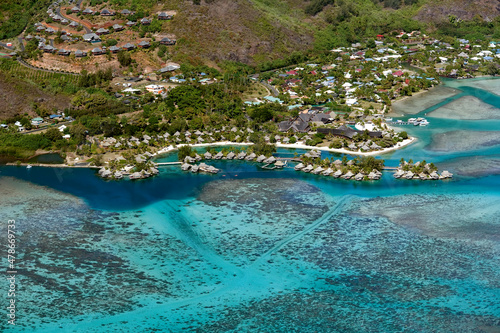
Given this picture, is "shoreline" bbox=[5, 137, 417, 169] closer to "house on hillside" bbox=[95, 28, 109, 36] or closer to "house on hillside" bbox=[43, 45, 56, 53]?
"house on hillside" bbox=[43, 45, 56, 53]

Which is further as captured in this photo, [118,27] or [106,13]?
[106,13]

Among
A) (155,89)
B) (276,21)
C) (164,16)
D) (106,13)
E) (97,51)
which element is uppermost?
(106,13)

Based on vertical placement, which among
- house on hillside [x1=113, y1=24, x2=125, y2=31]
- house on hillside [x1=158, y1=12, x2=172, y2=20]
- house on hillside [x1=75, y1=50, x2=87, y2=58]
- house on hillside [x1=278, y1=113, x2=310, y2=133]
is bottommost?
house on hillside [x1=278, y1=113, x2=310, y2=133]

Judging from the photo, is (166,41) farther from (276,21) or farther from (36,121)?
(36,121)

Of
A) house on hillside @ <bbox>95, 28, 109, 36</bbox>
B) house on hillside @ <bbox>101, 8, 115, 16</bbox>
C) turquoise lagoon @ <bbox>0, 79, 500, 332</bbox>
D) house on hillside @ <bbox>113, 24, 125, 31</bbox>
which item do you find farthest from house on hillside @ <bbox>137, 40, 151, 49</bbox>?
turquoise lagoon @ <bbox>0, 79, 500, 332</bbox>

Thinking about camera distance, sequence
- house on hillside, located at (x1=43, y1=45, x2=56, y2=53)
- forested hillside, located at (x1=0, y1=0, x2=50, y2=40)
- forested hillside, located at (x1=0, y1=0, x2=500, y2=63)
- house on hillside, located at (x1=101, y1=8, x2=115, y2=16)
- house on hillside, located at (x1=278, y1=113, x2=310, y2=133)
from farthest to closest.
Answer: house on hillside, located at (x1=101, y1=8, x2=115, y2=16)
forested hillside, located at (x1=0, y1=0, x2=50, y2=40)
forested hillside, located at (x1=0, y1=0, x2=500, y2=63)
house on hillside, located at (x1=43, y1=45, x2=56, y2=53)
house on hillside, located at (x1=278, y1=113, x2=310, y2=133)

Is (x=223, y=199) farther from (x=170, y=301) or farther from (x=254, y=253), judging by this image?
(x=170, y=301)

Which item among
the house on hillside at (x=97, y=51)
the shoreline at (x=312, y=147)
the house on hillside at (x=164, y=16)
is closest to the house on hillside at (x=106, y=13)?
the house on hillside at (x=164, y=16)

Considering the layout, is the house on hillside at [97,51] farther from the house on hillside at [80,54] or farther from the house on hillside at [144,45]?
the house on hillside at [144,45]

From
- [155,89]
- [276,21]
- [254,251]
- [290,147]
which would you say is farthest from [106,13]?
[254,251]

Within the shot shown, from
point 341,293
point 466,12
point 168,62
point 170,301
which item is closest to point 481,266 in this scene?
point 341,293
